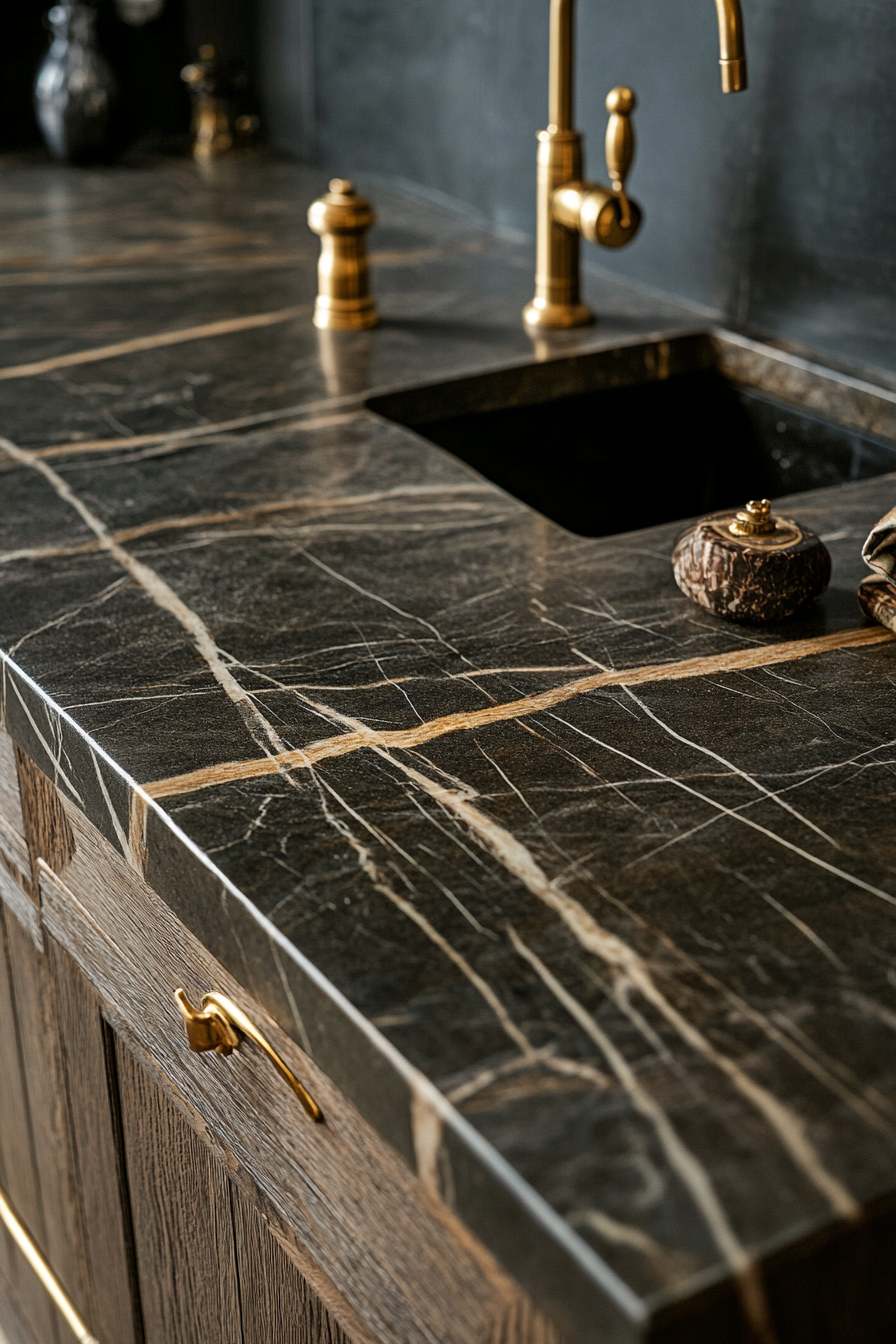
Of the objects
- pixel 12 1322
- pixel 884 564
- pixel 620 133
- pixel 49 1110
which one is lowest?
pixel 12 1322

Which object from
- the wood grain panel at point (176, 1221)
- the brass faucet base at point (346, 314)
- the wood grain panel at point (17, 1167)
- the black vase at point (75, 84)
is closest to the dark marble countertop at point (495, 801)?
the brass faucet base at point (346, 314)

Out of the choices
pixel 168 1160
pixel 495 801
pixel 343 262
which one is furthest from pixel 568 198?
pixel 168 1160

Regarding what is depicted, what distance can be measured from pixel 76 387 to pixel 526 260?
1.98ft

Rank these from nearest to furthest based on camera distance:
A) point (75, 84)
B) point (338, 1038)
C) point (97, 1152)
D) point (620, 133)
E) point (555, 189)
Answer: point (338, 1038) < point (97, 1152) < point (620, 133) < point (555, 189) < point (75, 84)

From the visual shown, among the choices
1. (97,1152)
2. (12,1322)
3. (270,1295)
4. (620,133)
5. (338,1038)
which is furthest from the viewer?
(12,1322)

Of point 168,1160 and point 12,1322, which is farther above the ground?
point 168,1160

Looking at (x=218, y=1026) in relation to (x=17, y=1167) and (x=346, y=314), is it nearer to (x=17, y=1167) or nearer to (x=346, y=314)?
(x=17, y=1167)

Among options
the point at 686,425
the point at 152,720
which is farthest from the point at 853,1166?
the point at 686,425

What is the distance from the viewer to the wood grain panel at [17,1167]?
46.5 inches

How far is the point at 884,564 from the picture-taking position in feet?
2.87

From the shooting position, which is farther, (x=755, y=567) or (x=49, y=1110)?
(x=49, y=1110)

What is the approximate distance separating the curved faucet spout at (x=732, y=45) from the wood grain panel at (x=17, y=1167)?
87 centimetres

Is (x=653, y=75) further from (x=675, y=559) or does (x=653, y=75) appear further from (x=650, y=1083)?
(x=650, y=1083)

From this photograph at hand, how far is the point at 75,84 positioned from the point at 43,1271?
5.06 ft
